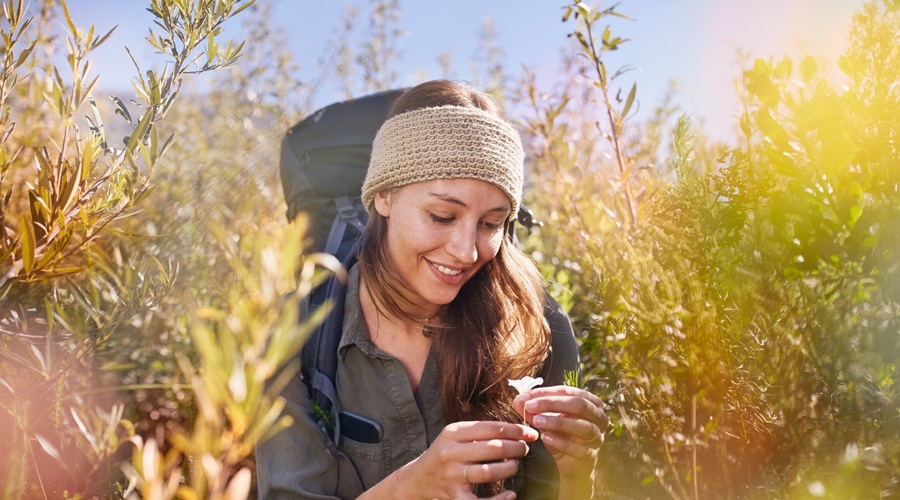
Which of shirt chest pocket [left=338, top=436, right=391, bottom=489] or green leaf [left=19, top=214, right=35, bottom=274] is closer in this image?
green leaf [left=19, top=214, right=35, bottom=274]

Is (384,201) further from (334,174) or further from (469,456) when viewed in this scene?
(469,456)

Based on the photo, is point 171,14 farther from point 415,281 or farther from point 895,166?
point 895,166

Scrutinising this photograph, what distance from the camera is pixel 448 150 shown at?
2.18 meters

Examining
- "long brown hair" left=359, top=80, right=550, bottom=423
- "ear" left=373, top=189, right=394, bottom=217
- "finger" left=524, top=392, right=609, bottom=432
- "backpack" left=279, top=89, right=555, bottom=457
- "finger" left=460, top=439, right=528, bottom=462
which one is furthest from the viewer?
"backpack" left=279, top=89, right=555, bottom=457

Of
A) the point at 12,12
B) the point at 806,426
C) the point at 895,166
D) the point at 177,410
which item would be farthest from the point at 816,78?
the point at 177,410

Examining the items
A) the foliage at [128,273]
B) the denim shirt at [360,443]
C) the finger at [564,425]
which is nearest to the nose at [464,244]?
the denim shirt at [360,443]

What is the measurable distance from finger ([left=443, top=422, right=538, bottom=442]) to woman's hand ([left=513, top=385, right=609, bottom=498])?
7 centimetres

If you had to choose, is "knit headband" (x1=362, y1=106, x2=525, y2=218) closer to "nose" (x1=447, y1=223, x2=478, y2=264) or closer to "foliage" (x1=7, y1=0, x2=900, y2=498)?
"nose" (x1=447, y1=223, x2=478, y2=264)

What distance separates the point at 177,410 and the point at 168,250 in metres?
0.75

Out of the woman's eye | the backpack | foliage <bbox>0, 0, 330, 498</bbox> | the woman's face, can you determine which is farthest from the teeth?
foliage <bbox>0, 0, 330, 498</bbox>

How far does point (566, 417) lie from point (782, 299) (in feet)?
1.82

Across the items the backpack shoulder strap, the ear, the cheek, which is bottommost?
the backpack shoulder strap

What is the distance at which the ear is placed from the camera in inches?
94.0

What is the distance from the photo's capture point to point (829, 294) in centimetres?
136
